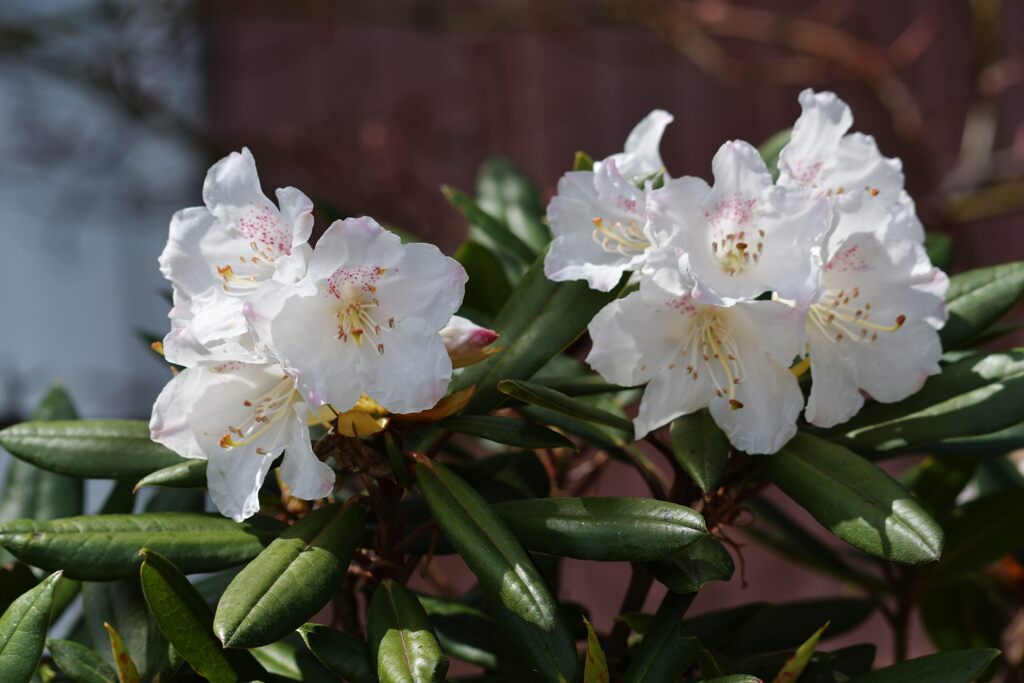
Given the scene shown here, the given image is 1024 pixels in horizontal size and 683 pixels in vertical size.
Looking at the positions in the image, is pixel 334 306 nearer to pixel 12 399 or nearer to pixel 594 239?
pixel 594 239

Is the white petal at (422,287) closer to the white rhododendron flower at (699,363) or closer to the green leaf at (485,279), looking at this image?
the white rhododendron flower at (699,363)

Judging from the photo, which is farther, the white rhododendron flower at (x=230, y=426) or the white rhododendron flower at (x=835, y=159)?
the white rhododendron flower at (x=835, y=159)

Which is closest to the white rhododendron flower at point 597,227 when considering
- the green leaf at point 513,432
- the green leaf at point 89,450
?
the green leaf at point 513,432

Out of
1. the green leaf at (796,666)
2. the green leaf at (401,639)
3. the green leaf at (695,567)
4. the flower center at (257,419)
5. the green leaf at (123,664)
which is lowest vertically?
the green leaf at (123,664)

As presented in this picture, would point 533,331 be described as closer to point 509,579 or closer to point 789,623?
point 509,579

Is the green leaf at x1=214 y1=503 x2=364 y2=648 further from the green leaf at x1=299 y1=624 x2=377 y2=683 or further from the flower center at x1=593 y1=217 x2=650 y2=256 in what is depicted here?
the flower center at x1=593 y1=217 x2=650 y2=256

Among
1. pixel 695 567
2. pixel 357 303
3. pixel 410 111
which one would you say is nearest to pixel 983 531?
pixel 695 567

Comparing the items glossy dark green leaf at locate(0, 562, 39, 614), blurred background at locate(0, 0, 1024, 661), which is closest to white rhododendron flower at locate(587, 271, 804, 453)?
glossy dark green leaf at locate(0, 562, 39, 614)
